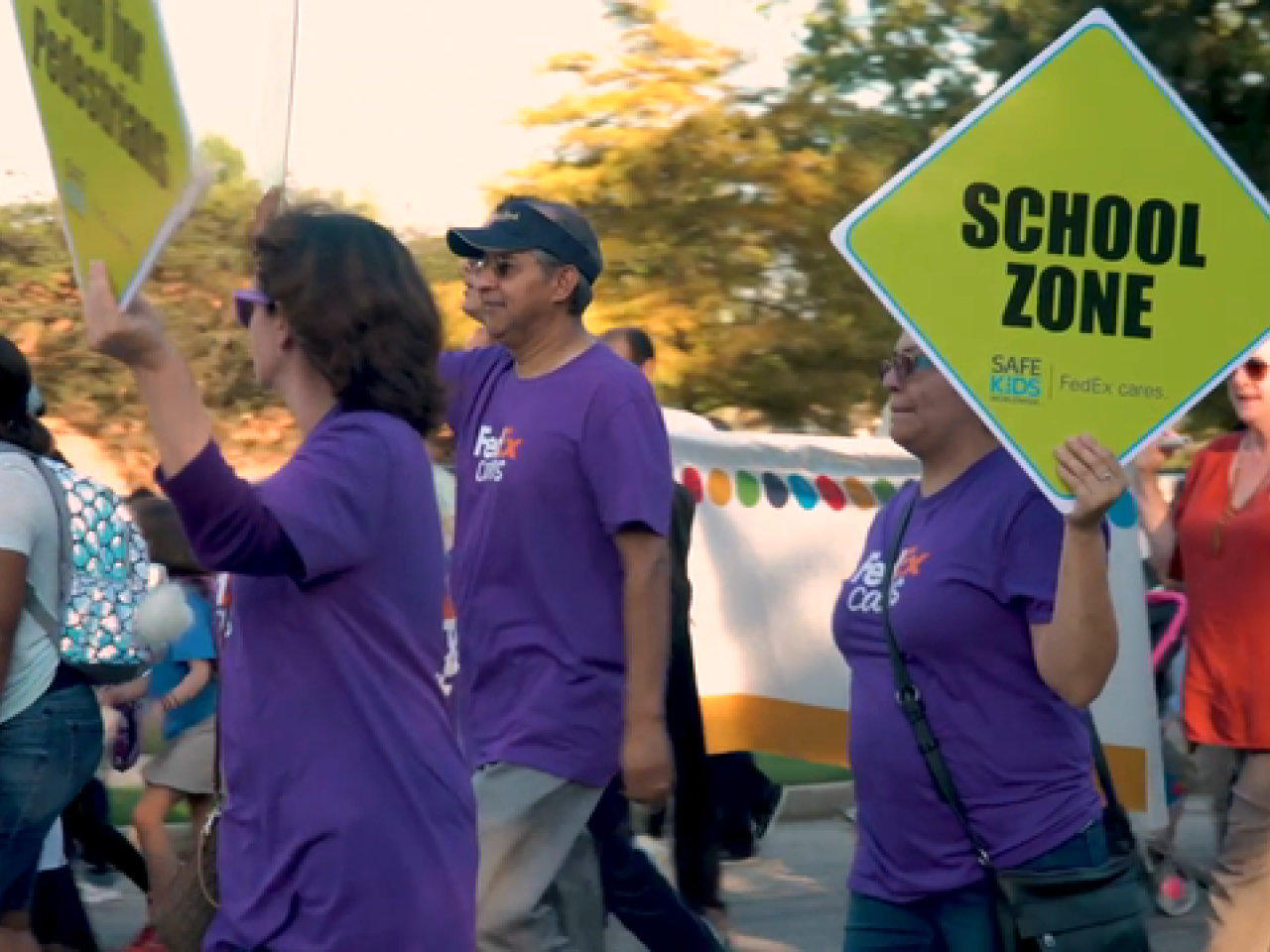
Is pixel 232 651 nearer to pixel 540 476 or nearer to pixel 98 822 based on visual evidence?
pixel 540 476

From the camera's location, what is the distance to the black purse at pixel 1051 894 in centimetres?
414

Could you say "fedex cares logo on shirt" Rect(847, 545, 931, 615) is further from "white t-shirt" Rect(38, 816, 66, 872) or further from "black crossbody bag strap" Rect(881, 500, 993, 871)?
"white t-shirt" Rect(38, 816, 66, 872)

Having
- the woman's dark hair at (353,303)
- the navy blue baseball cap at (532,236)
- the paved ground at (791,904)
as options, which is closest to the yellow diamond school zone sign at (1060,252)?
the woman's dark hair at (353,303)

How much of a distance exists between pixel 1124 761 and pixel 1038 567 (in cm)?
474

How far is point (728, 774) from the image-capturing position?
8508 mm

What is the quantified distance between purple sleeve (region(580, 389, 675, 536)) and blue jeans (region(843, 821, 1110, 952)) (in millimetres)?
938

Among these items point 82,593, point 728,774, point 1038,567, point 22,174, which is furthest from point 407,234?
point 1038,567

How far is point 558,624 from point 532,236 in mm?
893

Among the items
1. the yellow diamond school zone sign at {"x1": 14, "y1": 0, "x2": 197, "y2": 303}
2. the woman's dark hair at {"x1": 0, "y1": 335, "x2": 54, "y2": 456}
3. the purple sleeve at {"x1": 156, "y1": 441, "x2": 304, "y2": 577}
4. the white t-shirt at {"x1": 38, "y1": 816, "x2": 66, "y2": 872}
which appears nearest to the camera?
the yellow diamond school zone sign at {"x1": 14, "y1": 0, "x2": 197, "y2": 303}

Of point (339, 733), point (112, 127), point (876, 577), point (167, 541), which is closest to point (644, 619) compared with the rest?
point (876, 577)

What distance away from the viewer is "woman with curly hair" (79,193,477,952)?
131 inches

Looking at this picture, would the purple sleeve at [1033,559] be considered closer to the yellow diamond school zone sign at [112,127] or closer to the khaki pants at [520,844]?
the khaki pants at [520,844]

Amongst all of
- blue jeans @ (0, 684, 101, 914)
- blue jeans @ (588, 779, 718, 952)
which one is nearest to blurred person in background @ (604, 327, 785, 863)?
blue jeans @ (588, 779, 718, 952)

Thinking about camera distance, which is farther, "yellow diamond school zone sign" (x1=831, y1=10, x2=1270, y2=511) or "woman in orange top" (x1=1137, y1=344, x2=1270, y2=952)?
"woman in orange top" (x1=1137, y1=344, x2=1270, y2=952)
